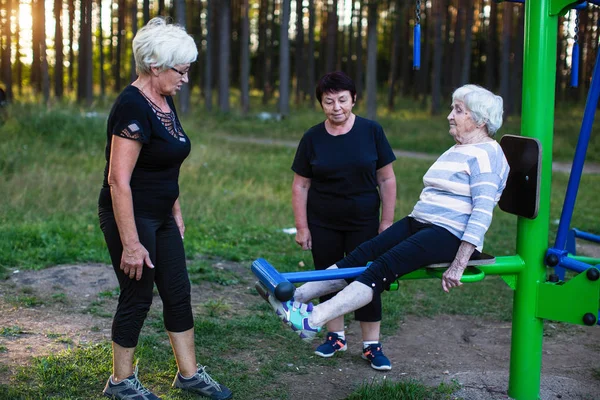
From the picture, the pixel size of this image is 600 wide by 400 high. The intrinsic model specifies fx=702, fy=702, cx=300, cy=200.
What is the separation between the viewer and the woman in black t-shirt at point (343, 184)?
410 centimetres

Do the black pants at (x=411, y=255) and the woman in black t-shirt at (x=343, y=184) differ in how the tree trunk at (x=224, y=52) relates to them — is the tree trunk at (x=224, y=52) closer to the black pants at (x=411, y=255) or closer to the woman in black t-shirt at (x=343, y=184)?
the woman in black t-shirt at (x=343, y=184)

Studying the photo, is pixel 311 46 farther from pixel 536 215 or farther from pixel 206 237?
pixel 536 215


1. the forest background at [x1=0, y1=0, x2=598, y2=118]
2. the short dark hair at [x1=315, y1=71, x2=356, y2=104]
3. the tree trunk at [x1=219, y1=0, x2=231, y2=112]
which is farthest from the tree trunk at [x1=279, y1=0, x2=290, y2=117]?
the short dark hair at [x1=315, y1=71, x2=356, y2=104]

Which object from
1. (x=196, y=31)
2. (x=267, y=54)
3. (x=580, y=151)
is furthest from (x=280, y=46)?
(x=580, y=151)

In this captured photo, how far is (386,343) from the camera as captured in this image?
4.98 meters

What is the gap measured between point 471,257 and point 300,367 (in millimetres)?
1419

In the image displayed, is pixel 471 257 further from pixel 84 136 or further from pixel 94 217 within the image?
pixel 84 136

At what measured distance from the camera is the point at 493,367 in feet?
14.9

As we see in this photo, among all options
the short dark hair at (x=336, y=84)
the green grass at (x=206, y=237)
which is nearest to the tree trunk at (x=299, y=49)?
the green grass at (x=206, y=237)

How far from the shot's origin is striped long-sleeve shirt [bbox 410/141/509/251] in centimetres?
331

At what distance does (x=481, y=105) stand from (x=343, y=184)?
3.47ft

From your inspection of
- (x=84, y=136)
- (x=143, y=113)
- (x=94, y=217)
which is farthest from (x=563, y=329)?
(x=84, y=136)

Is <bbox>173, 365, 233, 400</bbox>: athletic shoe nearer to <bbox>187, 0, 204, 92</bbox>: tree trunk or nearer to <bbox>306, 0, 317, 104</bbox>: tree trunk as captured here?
<bbox>306, 0, 317, 104</bbox>: tree trunk

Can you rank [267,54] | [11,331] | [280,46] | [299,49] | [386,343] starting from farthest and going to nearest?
[267,54]
[299,49]
[280,46]
[386,343]
[11,331]
